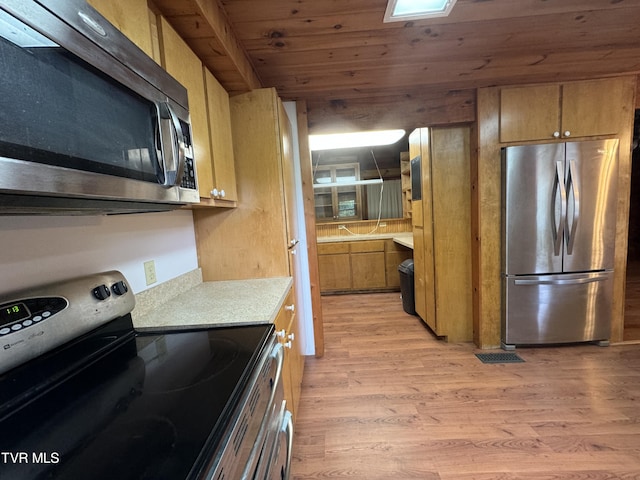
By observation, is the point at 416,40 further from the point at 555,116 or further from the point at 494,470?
the point at 494,470

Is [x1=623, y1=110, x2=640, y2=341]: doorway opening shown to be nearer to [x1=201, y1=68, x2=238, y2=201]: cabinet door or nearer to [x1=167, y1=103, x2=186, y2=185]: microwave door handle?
[x1=201, y1=68, x2=238, y2=201]: cabinet door

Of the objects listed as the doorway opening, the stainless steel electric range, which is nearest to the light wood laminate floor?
the doorway opening

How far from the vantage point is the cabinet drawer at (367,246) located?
4.34m

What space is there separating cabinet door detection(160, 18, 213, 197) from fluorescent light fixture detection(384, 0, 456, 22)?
36.5 inches

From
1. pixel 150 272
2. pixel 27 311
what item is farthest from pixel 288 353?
pixel 27 311

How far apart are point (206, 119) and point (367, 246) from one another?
3282 millimetres

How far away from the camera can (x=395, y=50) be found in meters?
1.72

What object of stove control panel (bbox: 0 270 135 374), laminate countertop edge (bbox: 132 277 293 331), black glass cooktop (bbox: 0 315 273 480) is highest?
stove control panel (bbox: 0 270 135 374)

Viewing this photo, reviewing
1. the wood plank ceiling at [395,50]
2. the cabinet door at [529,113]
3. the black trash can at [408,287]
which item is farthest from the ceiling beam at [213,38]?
the black trash can at [408,287]

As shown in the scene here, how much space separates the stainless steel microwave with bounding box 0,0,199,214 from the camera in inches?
18.3

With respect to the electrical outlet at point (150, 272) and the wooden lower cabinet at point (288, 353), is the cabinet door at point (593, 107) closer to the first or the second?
the wooden lower cabinet at point (288, 353)

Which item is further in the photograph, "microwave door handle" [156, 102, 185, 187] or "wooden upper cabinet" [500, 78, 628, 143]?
"wooden upper cabinet" [500, 78, 628, 143]

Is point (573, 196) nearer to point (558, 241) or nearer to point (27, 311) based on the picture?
point (558, 241)

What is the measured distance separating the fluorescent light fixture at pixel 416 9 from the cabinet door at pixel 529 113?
1.20m
